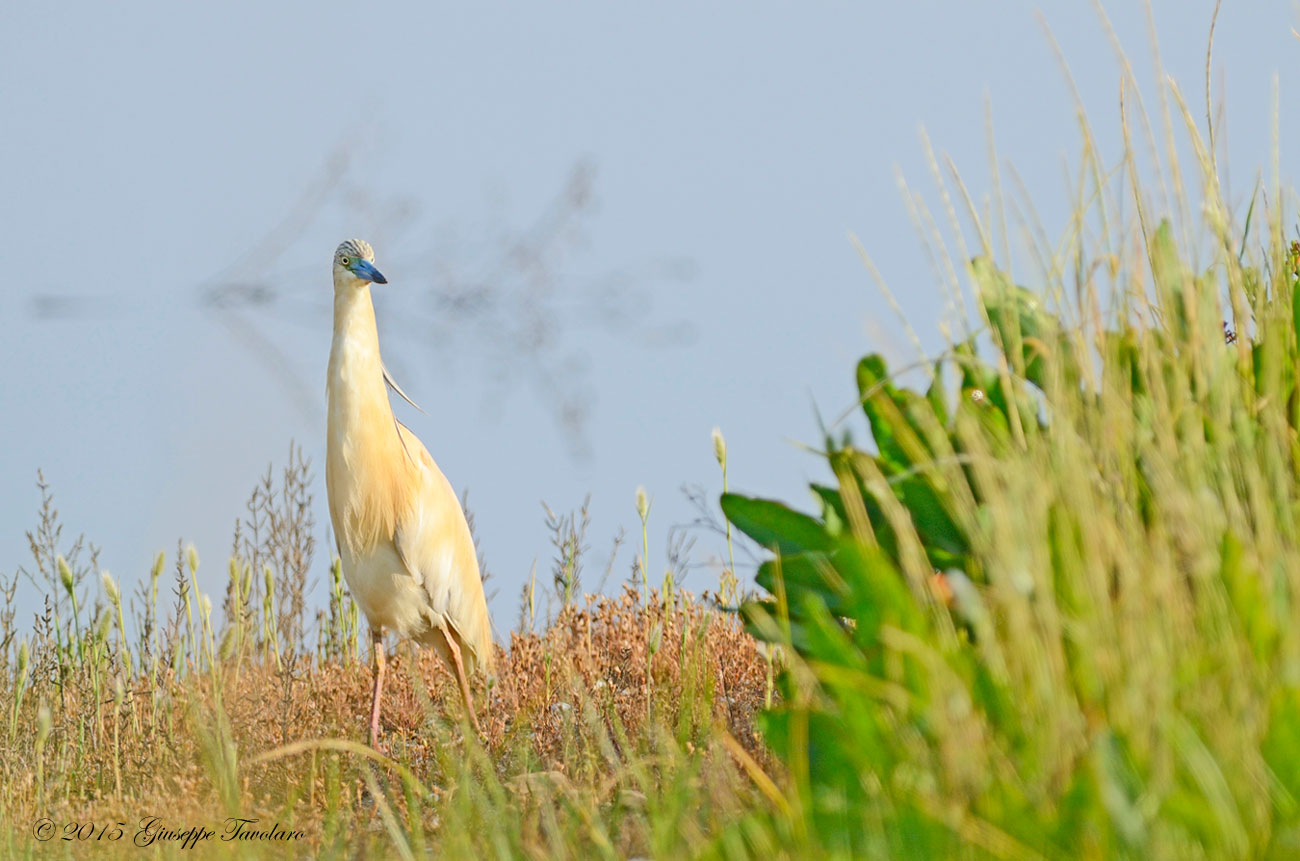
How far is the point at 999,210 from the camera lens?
2.46 m

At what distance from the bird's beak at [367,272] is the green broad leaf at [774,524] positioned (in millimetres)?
2440

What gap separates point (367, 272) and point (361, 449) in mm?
861

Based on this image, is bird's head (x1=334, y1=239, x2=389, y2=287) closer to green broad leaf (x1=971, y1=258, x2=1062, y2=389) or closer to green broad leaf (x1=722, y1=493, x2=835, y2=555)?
green broad leaf (x1=722, y1=493, x2=835, y2=555)

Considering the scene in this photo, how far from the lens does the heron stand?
5168 millimetres

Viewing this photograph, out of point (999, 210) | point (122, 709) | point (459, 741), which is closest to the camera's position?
point (999, 210)

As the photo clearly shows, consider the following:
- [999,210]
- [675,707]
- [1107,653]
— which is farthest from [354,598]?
[1107,653]

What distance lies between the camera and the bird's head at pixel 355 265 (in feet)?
15.7

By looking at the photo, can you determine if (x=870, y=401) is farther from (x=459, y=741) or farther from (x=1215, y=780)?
(x=459, y=741)

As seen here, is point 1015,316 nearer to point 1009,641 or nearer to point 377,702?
point 1009,641

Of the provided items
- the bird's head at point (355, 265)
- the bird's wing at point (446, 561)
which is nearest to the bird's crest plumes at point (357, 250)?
the bird's head at point (355, 265)

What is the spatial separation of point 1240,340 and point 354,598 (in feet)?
11.9

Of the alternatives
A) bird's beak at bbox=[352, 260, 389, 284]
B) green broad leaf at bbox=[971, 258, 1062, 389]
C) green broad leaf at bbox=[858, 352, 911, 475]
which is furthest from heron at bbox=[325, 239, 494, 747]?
green broad leaf at bbox=[971, 258, 1062, 389]

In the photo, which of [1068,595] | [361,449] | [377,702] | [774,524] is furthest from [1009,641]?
[361,449]

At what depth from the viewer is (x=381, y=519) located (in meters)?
5.31
